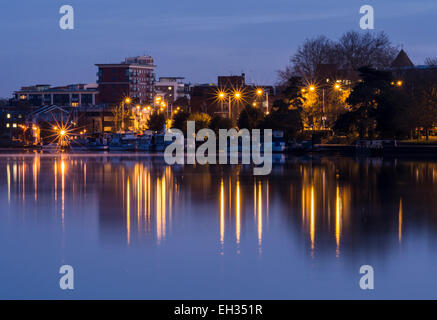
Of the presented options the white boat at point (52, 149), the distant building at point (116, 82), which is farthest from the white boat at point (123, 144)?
the distant building at point (116, 82)

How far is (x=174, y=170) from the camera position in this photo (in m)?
36.5

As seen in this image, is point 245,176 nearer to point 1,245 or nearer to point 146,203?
point 146,203

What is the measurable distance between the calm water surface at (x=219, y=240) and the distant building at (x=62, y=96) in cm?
14221

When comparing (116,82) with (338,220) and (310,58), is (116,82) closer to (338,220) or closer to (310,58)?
(310,58)

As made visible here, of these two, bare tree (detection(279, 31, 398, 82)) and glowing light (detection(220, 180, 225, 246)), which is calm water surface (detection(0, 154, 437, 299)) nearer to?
glowing light (detection(220, 180, 225, 246))

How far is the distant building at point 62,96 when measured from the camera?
547 ft

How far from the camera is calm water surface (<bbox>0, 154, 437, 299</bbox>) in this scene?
10.9m

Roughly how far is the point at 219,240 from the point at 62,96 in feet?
526

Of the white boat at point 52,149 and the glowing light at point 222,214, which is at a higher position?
the white boat at point 52,149

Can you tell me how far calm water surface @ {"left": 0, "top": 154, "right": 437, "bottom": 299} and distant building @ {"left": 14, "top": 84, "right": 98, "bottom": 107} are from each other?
142m

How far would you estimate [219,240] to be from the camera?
14.6 metres

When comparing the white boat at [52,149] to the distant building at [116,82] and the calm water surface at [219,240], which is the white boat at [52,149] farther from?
the distant building at [116,82]

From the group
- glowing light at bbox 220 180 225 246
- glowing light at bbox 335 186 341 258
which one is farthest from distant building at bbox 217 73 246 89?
glowing light at bbox 335 186 341 258
